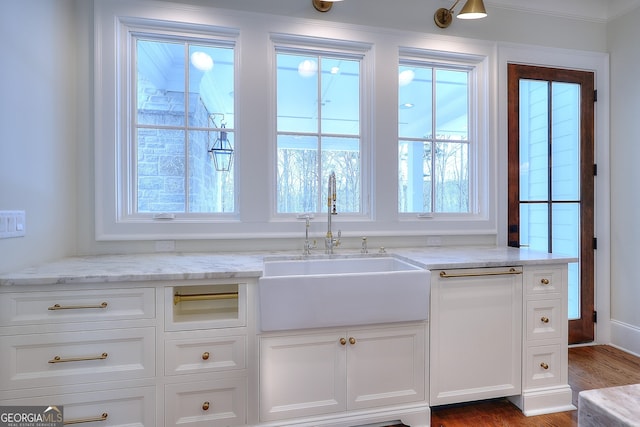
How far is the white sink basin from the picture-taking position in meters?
1.61

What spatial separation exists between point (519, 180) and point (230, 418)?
2.55 m

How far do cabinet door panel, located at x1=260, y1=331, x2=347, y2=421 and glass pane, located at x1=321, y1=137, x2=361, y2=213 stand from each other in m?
1.00

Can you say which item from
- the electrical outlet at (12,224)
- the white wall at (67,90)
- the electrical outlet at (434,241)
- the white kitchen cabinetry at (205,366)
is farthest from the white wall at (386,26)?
the white kitchen cabinetry at (205,366)

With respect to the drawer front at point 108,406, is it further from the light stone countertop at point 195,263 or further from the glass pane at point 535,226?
the glass pane at point 535,226

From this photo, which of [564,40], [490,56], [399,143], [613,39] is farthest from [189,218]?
[613,39]

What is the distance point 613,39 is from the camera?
9.25 feet

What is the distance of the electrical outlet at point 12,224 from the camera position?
146cm

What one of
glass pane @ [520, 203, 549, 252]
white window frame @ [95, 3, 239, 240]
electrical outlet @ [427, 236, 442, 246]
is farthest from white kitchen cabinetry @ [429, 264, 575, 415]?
white window frame @ [95, 3, 239, 240]

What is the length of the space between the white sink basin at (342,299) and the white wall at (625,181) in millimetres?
2113

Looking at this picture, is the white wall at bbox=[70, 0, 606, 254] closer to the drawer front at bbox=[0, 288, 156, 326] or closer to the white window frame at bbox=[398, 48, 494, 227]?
the white window frame at bbox=[398, 48, 494, 227]

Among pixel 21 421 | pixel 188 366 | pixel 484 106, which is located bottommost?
pixel 21 421

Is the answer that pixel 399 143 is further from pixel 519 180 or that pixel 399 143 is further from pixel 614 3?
pixel 614 3

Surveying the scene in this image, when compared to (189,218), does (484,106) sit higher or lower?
higher

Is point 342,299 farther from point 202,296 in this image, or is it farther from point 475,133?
point 475,133
